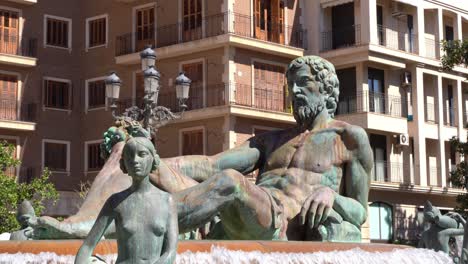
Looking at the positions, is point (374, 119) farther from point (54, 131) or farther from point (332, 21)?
point (54, 131)

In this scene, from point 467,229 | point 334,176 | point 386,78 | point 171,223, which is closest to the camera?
point 171,223

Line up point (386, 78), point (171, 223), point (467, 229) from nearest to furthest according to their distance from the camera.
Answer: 1. point (171, 223)
2. point (467, 229)
3. point (386, 78)

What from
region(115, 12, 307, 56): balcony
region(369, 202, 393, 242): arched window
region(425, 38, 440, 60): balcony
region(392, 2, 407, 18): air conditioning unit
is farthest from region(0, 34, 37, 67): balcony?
region(425, 38, 440, 60): balcony

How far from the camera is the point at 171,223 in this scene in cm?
476

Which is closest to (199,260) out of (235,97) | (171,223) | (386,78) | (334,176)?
(171,223)

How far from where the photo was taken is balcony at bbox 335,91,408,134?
4091cm

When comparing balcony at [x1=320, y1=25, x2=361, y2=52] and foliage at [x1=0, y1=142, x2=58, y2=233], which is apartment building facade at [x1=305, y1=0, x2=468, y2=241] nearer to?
balcony at [x1=320, y1=25, x2=361, y2=52]

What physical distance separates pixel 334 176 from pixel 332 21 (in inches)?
1433

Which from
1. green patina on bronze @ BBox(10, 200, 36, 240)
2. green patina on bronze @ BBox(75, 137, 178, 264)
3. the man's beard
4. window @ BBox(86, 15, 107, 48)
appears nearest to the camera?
green patina on bronze @ BBox(75, 137, 178, 264)

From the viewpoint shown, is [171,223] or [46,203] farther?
[46,203]

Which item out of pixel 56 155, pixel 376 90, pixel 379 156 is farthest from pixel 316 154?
pixel 56 155

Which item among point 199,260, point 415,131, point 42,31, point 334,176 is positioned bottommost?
point 199,260

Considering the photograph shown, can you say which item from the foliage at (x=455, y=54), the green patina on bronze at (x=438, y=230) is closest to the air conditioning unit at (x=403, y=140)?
the foliage at (x=455, y=54)

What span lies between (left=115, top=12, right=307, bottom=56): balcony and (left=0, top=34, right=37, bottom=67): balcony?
3485 mm
